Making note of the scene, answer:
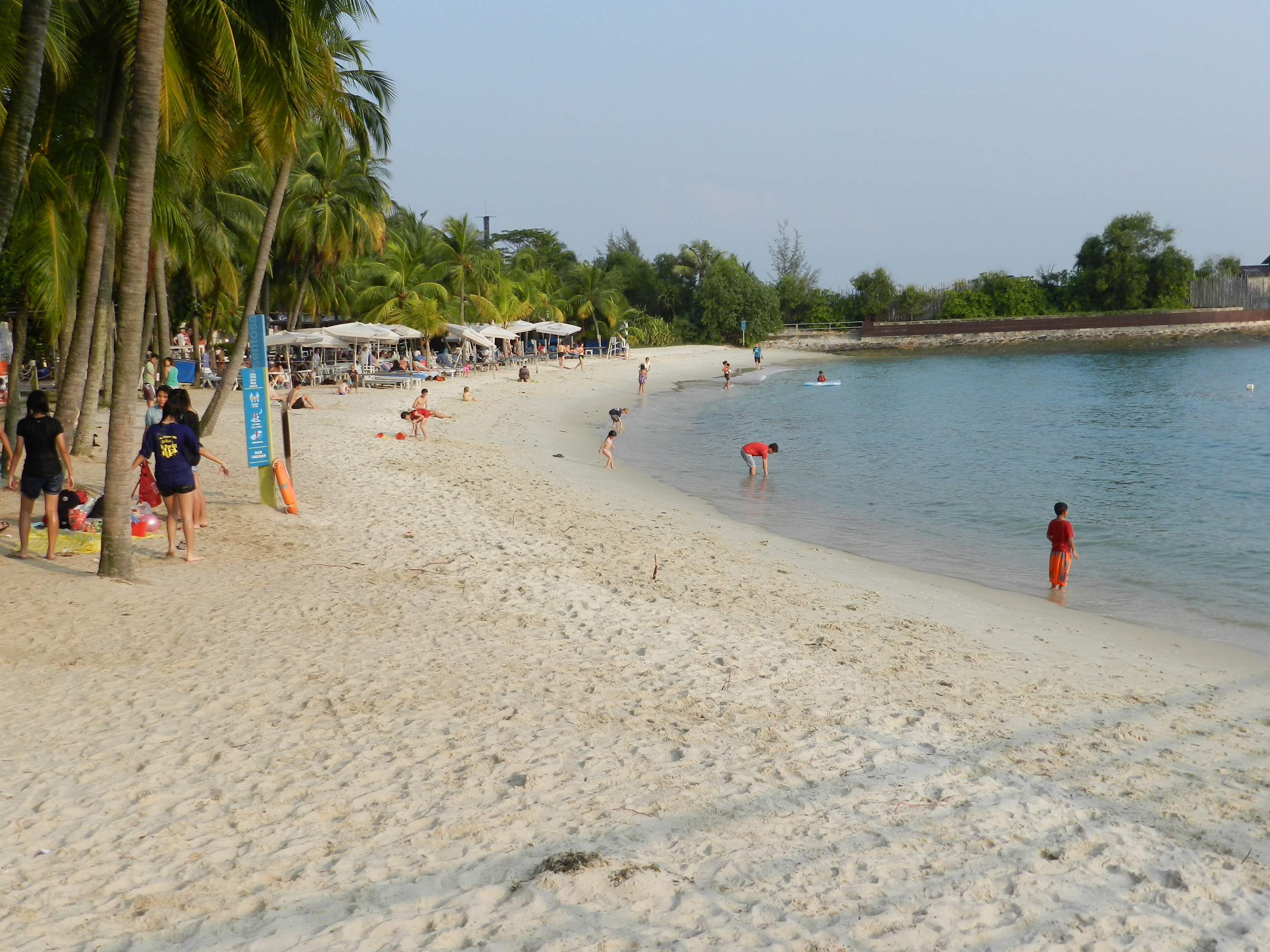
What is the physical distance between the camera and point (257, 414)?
1017 cm

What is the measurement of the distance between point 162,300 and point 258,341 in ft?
42.1

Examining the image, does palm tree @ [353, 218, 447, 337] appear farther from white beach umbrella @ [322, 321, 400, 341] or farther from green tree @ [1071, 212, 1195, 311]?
green tree @ [1071, 212, 1195, 311]

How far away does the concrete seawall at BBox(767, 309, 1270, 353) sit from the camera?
234ft

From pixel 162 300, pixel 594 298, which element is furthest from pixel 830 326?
pixel 162 300

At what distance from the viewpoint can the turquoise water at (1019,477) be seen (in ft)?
36.6

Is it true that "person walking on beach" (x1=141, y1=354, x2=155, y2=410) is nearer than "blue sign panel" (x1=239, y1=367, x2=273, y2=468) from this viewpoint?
No

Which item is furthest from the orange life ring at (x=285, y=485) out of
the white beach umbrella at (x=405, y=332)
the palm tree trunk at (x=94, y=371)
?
the white beach umbrella at (x=405, y=332)

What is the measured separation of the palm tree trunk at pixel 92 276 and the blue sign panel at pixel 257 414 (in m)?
2.12

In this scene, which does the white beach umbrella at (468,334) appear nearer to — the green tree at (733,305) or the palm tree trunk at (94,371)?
the palm tree trunk at (94,371)

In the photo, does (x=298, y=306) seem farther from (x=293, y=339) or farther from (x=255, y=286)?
(x=255, y=286)

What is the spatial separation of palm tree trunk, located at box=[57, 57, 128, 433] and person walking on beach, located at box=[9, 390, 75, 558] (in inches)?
103

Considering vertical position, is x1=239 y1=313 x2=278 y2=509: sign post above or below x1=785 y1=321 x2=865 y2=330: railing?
below

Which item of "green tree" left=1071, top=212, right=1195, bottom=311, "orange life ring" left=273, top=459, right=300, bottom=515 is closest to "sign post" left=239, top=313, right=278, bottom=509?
"orange life ring" left=273, top=459, right=300, bottom=515

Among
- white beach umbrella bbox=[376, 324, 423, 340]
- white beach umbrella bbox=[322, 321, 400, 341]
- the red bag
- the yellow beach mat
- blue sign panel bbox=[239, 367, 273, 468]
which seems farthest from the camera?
white beach umbrella bbox=[376, 324, 423, 340]
